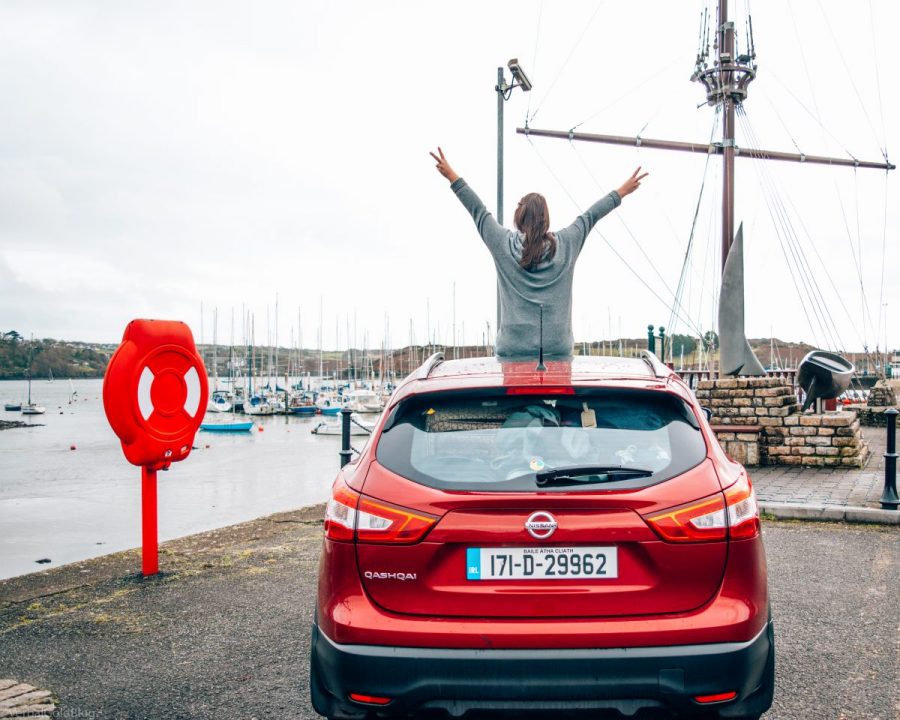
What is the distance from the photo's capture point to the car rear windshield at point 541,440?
2.79 m

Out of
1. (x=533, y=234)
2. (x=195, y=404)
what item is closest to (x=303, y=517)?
(x=195, y=404)

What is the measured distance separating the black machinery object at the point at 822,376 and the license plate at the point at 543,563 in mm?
12964

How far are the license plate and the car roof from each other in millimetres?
673

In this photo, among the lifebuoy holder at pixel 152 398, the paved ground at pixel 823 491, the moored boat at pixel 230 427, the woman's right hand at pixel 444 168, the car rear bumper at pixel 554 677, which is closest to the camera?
the car rear bumper at pixel 554 677

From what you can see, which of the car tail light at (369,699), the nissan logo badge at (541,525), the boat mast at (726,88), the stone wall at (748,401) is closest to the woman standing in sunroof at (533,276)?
the nissan logo badge at (541,525)

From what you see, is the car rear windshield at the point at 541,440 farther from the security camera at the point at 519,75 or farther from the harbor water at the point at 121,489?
the security camera at the point at 519,75

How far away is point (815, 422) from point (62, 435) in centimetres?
6648

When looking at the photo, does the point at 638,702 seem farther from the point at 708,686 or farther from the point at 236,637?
the point at 236,637

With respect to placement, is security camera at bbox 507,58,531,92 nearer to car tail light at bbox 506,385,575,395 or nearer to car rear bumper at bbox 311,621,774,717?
car tail light at bbox 506,385,575,395

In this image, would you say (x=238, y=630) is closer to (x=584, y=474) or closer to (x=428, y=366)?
(x=428, y=366)

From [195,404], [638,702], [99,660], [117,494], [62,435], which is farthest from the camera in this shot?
[62,435]

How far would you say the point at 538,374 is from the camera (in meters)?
3.28

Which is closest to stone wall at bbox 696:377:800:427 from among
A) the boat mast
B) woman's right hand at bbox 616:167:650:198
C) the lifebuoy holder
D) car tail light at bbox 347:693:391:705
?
the boat mast

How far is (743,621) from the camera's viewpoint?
2.69m
